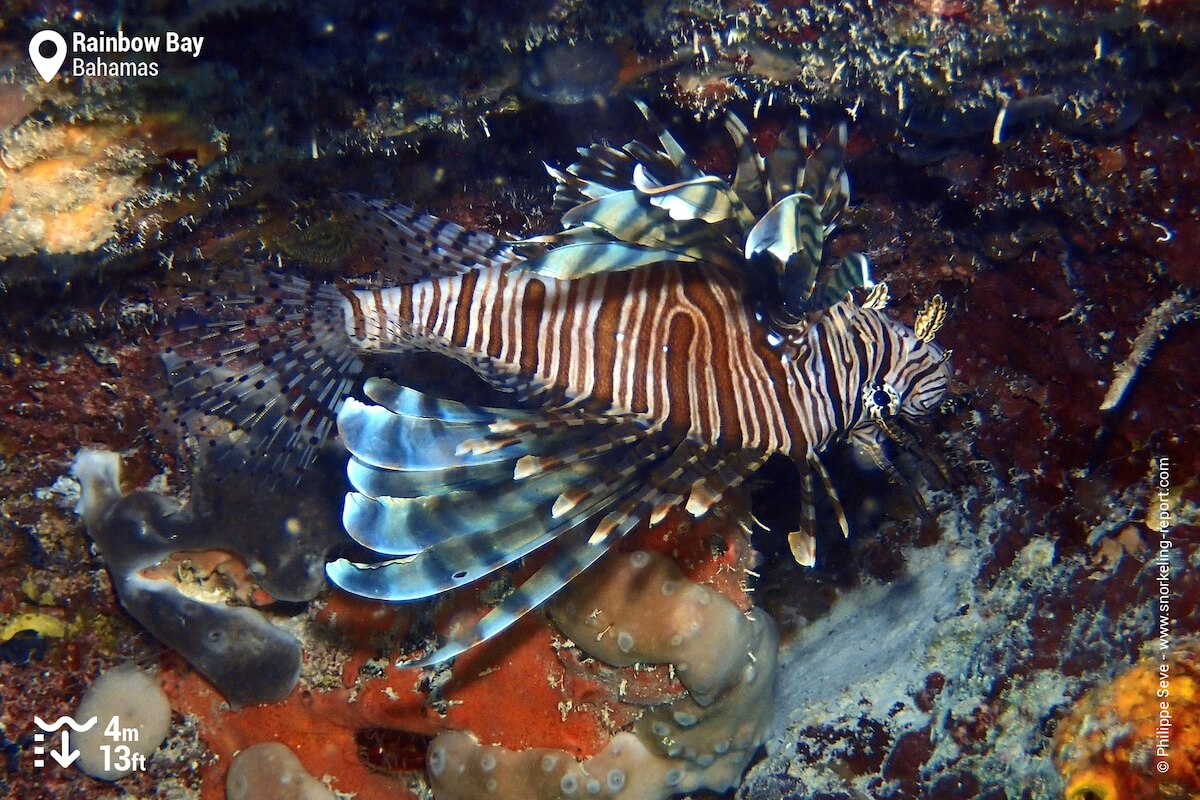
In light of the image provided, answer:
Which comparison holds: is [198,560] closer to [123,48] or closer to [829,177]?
[123,48]

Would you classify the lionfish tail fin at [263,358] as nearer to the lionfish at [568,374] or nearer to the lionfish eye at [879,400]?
the lionfish at [568,374]

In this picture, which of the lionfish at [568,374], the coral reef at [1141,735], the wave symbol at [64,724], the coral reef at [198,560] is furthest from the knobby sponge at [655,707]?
the wave symbol at [64,724]

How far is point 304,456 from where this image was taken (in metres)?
2.94

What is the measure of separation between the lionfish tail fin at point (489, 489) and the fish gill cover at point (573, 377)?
0.05 feet

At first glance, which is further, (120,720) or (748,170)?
(120,720)

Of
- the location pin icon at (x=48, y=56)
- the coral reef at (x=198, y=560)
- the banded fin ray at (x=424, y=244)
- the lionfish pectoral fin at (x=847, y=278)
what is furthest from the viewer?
the coral reef at (x=198, y=560)

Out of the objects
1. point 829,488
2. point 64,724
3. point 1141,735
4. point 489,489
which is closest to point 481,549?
point 489,489

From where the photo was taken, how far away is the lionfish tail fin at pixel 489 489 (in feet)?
7.91

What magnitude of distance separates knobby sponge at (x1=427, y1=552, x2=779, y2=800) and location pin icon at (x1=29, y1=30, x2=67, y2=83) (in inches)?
90.6

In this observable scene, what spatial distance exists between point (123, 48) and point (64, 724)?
302cm

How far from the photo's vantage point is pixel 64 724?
10.7 feet

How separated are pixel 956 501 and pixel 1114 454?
0.81 m

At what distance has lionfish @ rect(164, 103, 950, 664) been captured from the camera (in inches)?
97.1

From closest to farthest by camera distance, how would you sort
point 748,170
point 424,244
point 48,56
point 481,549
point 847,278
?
point 48,56, point 847,278, point 481,549, point 748,170, point 424,244
